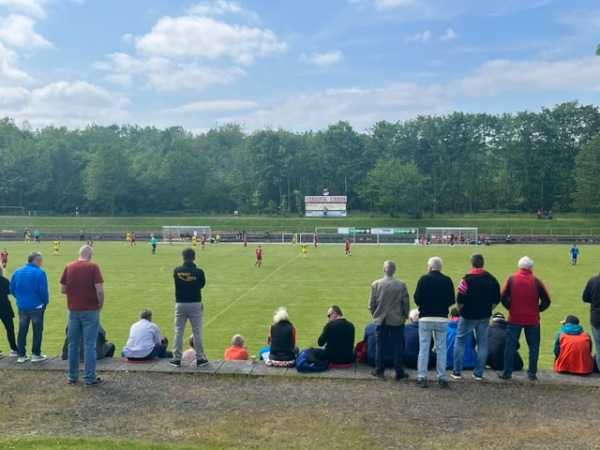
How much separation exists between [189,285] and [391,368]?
130 inches

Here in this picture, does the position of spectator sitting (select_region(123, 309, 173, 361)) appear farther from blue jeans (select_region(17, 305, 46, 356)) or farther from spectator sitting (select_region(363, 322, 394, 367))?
spectator sitting (select_region(363, 322, 394, 367))

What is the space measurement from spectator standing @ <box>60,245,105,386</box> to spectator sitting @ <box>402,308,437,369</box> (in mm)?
4421

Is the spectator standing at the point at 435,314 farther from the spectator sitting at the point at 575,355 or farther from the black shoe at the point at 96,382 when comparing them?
the black shoe at the point at 96,382

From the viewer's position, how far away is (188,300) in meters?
8.12

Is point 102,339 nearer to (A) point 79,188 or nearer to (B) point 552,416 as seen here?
(B) point 552,416

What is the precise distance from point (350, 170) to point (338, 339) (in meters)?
94.6

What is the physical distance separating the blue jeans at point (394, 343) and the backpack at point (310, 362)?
83cm

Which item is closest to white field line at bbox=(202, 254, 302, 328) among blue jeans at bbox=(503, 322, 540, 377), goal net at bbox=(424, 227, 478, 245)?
blue jeans at bbox=(503, 322, 540, 377)

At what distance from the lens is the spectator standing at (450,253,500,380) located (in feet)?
24.5

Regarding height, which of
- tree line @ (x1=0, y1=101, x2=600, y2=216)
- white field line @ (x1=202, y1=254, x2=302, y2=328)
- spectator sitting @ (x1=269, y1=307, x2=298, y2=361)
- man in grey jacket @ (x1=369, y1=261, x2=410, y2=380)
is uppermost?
tree line @ (x1=0, y1=101, x2=600, y2=216)

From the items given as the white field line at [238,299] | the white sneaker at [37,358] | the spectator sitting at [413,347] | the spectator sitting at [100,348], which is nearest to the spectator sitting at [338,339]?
the spectator sitting at [413,347]

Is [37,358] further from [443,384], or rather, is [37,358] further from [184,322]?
[443,384]

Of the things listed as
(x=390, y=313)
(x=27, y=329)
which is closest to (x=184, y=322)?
(x=27, y=329)

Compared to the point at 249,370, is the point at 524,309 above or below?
above
